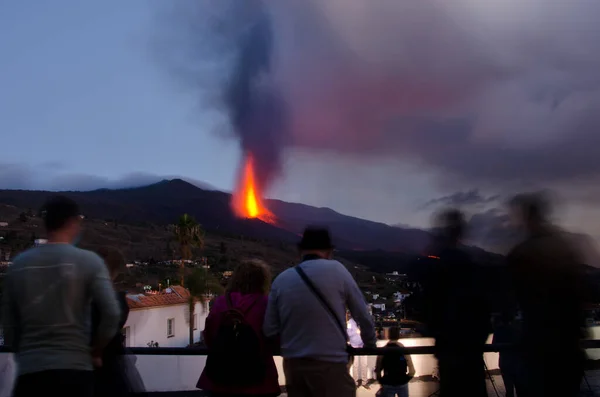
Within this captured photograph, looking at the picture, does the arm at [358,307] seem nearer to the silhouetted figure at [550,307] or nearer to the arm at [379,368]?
the arm at [379,368]

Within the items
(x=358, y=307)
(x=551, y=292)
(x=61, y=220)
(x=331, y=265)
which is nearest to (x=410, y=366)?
(x=358, y=307)

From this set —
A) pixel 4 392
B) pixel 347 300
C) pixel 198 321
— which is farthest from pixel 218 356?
pixel 198 321

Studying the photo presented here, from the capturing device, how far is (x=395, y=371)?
16.5 feet

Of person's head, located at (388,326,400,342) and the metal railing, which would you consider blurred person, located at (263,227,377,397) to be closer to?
the metal railing

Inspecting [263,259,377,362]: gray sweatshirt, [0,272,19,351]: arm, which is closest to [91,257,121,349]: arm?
[0,272,19,351]: arm

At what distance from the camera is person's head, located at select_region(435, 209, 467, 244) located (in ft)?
15.2

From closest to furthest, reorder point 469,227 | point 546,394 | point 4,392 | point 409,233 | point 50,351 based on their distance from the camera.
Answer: point 50,351 → point 546,394 → point 469,227 → point 4,392 → point 409,233

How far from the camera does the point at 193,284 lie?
48.6 m

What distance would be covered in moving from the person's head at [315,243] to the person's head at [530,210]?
4.54 feet

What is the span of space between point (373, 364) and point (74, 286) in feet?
8.14

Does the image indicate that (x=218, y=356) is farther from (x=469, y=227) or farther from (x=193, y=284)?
(x=193, y=284)

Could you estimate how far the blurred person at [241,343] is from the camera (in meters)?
4.39

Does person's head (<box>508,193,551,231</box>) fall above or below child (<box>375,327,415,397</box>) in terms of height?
above

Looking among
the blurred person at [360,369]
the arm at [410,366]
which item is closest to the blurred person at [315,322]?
the blurred person at [360,369]
